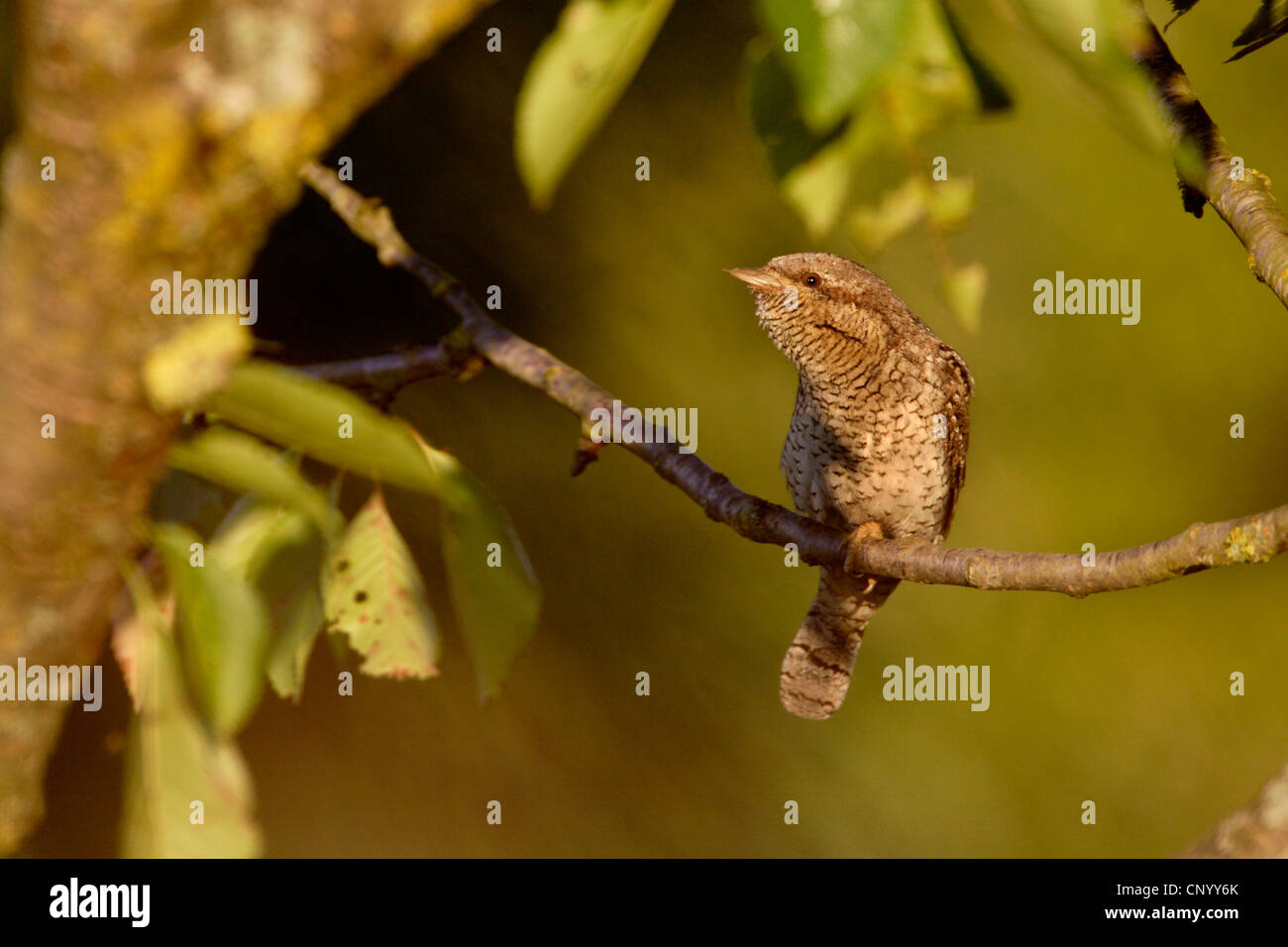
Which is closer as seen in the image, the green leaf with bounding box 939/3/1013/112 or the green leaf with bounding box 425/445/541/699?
the green leaf with bounding box 939/3/1013/112

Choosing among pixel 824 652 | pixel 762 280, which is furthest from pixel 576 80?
pixel 824 652

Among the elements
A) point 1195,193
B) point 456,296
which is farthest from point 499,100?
point 1195,193

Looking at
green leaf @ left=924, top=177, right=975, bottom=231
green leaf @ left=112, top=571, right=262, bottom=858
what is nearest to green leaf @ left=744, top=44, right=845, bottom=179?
green leaf @ left=924, top=177, right=975, bottom=231
